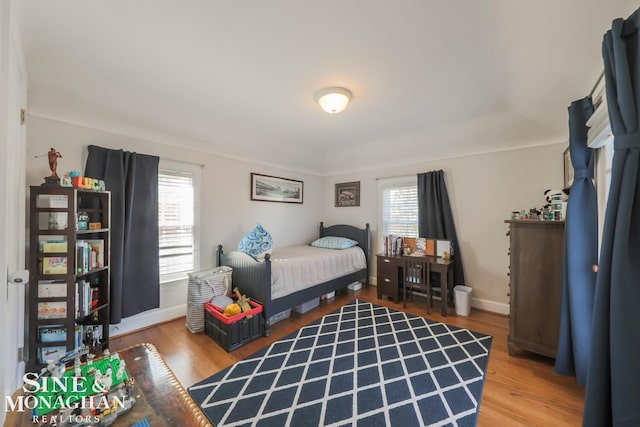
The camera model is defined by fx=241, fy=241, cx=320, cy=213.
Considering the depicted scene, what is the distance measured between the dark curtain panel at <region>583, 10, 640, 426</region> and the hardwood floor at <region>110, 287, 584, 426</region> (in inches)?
35.2

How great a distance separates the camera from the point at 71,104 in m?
2.13

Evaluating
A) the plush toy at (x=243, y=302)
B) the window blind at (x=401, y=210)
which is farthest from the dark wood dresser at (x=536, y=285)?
the plush toy at (x=243, y=302)

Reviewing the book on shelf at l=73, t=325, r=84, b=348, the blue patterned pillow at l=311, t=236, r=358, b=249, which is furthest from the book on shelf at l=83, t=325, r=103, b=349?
the blue patterned pillow at l=311, t=236, r=358, b=249

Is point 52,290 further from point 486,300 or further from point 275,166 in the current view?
point 486,300

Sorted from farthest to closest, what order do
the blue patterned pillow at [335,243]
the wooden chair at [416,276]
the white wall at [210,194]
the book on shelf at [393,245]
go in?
the blue patterned pillow at [335,243] < the book on shelf at [393,245] < the wooden chair at [416,276] < the white wall at [210,194]

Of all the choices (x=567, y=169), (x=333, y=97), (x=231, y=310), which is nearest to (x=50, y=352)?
(x=231, y=310)

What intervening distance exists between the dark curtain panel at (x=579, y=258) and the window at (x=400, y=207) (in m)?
2.02

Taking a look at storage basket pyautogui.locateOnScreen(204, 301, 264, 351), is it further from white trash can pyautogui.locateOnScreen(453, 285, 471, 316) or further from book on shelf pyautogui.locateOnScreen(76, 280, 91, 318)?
white trash can pyautogui.locateOnScreen(453, 285, 471, 316)

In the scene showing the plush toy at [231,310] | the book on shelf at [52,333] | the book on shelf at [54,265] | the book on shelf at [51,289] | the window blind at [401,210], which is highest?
the window blind at [401,210]

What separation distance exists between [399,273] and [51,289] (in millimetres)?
3616

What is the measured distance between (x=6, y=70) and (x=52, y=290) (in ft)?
5.20

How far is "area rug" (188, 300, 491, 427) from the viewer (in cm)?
151

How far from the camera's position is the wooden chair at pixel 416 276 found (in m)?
3.13

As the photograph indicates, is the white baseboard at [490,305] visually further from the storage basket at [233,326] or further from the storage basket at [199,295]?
the storage basket at [199,295]
